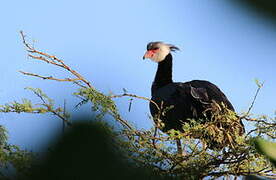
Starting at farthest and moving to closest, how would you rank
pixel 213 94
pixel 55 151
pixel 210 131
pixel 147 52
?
pixel 147 52, pixel 213 94, pixel 210 131, pixel 55 151

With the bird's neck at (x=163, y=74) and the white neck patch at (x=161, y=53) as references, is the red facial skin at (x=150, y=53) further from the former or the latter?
the bird's neck at (x=163, y=74)

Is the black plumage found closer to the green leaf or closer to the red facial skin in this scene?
the red facial skin

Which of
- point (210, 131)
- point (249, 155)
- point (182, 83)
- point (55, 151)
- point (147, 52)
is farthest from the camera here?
point (147, 52)

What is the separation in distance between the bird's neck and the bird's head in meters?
0.06

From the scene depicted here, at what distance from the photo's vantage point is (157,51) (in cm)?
441

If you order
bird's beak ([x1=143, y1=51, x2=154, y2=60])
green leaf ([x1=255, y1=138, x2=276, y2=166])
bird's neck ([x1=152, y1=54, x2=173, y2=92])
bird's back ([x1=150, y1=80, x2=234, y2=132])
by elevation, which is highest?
bird's beak ([x1=143, y1=51, x2=154, y2=60])

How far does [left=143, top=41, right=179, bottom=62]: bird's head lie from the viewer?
4397mm

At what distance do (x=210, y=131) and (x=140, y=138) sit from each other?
35 centimetres

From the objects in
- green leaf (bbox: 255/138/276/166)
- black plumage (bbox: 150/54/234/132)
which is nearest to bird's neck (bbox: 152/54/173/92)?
black plumage (bbox: 150/54/234/132)

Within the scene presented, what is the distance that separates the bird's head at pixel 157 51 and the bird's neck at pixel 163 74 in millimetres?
58

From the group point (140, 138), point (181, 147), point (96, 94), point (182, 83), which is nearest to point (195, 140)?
point (181, 147)

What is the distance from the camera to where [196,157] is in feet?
6.40

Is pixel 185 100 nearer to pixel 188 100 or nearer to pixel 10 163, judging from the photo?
pixel 188 100

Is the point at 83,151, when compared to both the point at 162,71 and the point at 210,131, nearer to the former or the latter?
the point at 210,131
